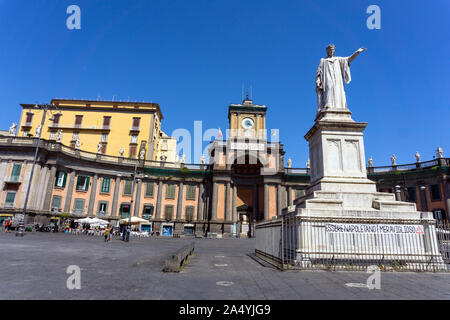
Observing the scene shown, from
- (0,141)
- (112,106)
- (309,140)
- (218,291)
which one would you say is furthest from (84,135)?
(218,291)

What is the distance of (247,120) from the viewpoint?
148 ft

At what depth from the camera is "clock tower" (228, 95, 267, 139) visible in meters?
44.1

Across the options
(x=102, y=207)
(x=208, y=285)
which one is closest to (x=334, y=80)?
(x=208, y=285)

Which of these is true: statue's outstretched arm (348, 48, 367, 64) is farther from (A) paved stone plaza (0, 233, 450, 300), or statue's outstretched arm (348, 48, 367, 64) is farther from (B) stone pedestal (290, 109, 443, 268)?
(A) paved stone plaza (0, 233, 450, 300)

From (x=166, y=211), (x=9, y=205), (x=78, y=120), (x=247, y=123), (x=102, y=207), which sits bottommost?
(x=9, y=205)

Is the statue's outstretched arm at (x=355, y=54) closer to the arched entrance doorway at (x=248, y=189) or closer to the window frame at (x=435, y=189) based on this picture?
the arched entrance doorway at (x=248, y=189)

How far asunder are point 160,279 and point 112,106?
49242 millimetres

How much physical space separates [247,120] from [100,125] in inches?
1066

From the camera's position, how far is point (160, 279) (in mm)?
6102

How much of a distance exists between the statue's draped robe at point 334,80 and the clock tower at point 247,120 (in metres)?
32.3

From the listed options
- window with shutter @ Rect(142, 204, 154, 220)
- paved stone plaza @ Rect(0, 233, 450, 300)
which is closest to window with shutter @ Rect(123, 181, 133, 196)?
window with shutter @ Rect(142, 204, 154, 220)

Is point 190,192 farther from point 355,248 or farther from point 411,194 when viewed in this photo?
point 355,248

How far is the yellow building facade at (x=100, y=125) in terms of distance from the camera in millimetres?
46812

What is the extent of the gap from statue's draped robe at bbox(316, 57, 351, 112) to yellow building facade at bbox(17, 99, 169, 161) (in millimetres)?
39144
